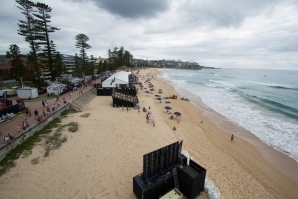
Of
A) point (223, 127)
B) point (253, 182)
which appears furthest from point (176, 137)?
point (223, 127)

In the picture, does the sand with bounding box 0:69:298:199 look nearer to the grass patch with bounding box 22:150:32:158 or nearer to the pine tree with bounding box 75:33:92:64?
the grass patch with bounding box 22:150:32:158

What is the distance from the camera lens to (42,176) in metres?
8.10

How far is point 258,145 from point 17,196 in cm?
1804

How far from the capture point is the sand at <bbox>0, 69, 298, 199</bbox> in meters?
7.53

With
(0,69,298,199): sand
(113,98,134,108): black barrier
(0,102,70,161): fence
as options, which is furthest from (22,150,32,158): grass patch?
(113,98,134,108): black barrier

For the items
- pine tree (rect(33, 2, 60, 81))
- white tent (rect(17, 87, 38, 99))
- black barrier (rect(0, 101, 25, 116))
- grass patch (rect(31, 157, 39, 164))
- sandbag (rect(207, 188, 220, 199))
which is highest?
pine tree (rect(33, 2, 60, 81))

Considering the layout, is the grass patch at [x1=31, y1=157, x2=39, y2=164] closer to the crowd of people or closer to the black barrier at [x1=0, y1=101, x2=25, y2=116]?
the crowd of people

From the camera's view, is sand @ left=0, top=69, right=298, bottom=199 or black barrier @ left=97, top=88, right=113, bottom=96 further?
black barrier @ left=97, top=88, right=113, bottom=96

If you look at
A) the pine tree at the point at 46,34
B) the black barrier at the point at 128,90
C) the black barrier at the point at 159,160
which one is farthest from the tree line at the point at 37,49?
the black barrier at the point at 159,160

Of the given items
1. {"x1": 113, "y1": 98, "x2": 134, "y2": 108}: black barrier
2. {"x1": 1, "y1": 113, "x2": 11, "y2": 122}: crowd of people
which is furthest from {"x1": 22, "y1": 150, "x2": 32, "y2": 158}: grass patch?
{"x1": 113, "y1": 98, "x2": 134, "y2": 108}: black barrier

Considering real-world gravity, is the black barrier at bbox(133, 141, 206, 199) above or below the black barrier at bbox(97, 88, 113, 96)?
below

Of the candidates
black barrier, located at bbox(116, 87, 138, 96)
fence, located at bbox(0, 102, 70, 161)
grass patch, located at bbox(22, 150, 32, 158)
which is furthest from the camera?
black barrier, located at bbox(116, 87, 138, 96)

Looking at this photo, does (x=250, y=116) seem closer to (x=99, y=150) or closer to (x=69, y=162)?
(x=99, y=150)

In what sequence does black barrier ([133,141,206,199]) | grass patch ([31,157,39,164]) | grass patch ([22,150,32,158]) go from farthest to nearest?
1. grass patch ([22,150,32,158])
2. grass patch ([31,157,39,164])
3. black barrier ([133,141,206,199])
